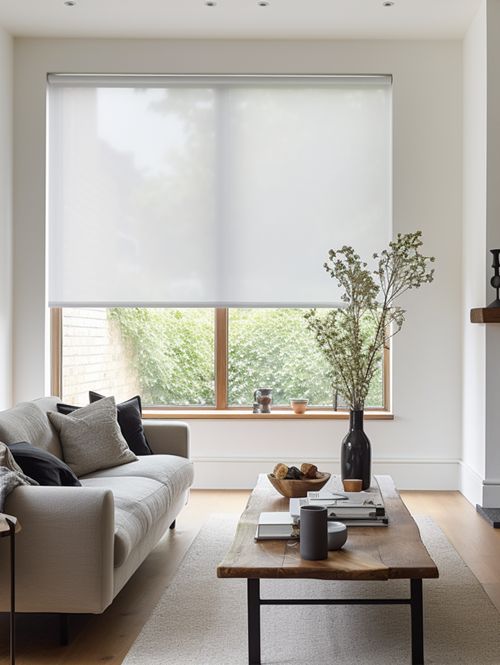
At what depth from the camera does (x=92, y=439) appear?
4480 millimetres

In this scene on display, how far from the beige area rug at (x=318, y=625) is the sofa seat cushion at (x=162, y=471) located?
0.46 meters

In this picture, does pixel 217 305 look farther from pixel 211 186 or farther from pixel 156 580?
pixel 156 580

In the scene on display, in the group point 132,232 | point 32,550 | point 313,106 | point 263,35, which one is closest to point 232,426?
point 132,232

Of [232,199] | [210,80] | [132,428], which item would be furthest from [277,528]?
[210,80]

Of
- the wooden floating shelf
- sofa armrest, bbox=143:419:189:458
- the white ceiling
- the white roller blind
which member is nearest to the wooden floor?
sofa armrest, bbox=143:419:189:458

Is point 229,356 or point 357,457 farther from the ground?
point 229,356

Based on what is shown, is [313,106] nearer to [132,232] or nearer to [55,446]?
[132,232]

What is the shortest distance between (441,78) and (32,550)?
15.7 feet

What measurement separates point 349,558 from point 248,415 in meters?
3.48

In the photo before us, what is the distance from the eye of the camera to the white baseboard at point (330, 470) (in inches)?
249

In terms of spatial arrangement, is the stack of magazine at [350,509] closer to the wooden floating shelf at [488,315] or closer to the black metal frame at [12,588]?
the black metal frame at [12,588]

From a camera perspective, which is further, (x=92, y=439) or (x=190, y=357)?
(x=190, y=357)

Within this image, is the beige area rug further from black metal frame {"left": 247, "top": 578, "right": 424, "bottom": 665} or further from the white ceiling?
the white ceiling

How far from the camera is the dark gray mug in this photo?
9.43 ft
